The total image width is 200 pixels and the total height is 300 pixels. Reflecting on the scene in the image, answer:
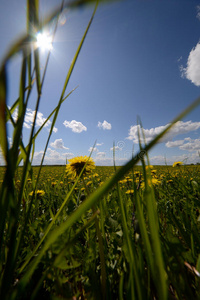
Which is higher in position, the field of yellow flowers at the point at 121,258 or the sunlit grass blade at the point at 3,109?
the sunlit grass blade at the point at 3,109

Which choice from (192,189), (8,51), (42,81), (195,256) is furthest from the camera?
(192,189)

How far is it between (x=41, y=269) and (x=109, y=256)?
314 millimetres

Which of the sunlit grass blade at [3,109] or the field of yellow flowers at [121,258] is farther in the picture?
the field of yellow flowers at [121,258]

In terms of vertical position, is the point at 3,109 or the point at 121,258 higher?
the point at 3,109

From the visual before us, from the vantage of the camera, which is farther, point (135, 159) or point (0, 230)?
point (0, 230)

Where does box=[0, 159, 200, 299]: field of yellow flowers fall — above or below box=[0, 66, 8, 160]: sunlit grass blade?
below

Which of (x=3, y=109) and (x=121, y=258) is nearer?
(x=3, y=109)

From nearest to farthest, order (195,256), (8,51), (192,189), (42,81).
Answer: (8,51), (42,81), (195,256), (192,189)

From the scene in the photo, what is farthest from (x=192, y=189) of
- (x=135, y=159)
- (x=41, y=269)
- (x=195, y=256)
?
(x=135, y=159)

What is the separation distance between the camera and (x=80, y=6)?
0.30m

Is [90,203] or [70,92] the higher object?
[70,92]

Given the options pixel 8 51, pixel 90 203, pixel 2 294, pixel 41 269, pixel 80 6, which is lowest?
pixel 41 269

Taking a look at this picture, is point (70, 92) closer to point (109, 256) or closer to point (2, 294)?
point (2, 294)

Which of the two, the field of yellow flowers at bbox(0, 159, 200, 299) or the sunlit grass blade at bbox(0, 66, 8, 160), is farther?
the field of yellow flowers at bbox(0, 159, 200, 299)
